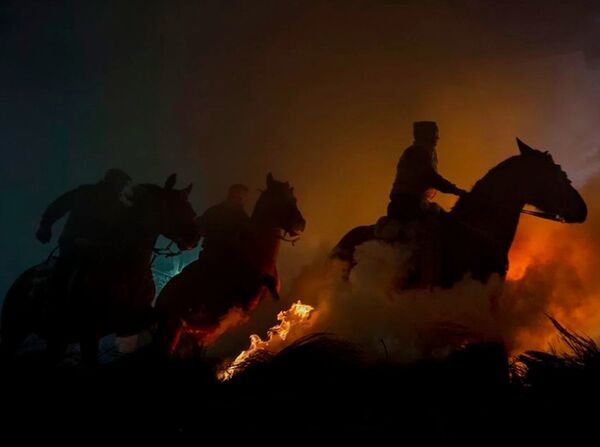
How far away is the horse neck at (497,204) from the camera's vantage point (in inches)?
262

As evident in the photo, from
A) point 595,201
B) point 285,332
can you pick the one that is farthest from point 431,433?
point 595,201

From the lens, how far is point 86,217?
669cm

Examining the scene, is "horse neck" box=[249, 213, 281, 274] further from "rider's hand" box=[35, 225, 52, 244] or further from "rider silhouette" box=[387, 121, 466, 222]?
"rider's hand" box=[35, 225, 52, 244]

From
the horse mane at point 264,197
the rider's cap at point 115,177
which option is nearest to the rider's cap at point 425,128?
the horse mane at point 264,197

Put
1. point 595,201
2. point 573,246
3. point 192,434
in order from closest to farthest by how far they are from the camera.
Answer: point 192,434 → point 573,246 → point 595,201

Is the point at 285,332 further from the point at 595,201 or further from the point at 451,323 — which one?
the point at 595,201

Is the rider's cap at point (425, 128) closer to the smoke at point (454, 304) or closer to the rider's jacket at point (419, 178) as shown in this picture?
the rider's jacket at point (419, 178)

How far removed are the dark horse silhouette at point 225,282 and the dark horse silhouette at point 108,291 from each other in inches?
29.7

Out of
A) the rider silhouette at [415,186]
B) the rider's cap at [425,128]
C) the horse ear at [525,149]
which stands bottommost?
the rider silhouette at [415,186]

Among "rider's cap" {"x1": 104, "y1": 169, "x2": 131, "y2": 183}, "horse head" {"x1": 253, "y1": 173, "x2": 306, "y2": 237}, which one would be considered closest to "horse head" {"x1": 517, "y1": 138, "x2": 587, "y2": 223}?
"horse head" {"x1": 253, "y1": 173, "x2": 306, "y2": 237}

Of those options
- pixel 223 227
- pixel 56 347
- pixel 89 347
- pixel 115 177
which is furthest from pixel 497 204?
pixel 56 347

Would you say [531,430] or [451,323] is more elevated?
[451,323]

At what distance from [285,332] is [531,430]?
4.60 meters

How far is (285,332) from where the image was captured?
7473 millimetres
